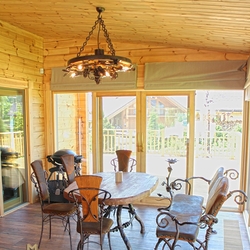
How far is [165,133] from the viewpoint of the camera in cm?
436

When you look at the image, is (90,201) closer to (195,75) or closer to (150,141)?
(150,141)

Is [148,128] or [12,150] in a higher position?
[148,128]

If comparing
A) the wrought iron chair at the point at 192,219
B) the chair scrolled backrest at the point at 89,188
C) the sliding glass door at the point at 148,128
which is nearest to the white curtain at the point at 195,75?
the sliding glass door at the point at 148,128

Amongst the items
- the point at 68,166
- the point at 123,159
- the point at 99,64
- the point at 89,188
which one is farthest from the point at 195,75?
the point at 89,188

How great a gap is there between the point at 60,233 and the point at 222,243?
6.95 ft

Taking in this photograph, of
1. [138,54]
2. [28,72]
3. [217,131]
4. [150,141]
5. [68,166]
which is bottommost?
[68,166]

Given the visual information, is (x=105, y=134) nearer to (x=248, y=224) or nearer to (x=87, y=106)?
(x=87, y=106)

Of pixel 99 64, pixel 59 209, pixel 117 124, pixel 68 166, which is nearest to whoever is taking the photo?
pixel 99 64

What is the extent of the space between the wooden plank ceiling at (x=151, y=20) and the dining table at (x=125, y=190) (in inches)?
73.5

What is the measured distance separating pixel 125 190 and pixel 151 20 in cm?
191

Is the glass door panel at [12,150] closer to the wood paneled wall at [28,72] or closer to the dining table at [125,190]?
the wood paneled wall at [28,72]

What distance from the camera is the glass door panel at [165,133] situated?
14.0 feet

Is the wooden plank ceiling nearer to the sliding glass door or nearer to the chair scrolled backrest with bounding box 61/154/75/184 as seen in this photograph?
the sliding glass door

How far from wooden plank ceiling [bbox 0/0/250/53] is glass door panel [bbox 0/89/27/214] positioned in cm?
127
